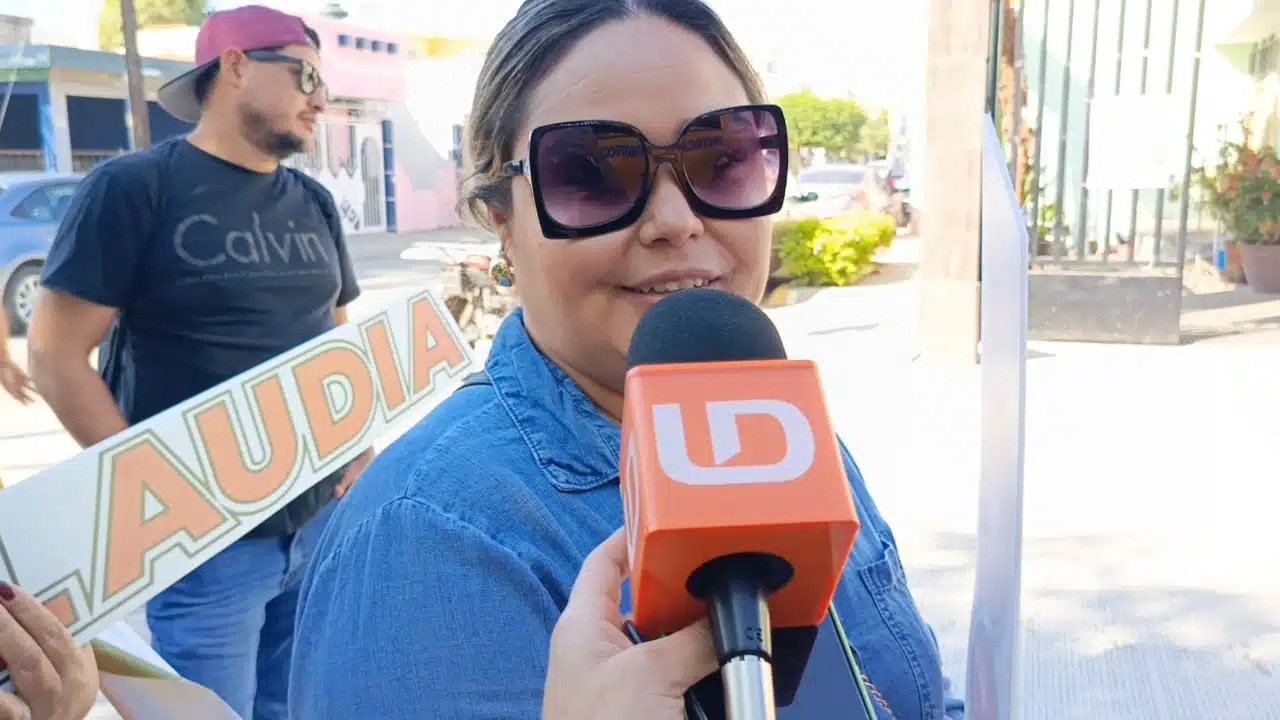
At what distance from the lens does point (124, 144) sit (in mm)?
25281

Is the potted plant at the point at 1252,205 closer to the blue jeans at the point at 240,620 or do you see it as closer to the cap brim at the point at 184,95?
the cap brim at the point at 184,95

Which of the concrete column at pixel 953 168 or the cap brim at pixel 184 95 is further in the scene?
the concrete column at pixel 953 168

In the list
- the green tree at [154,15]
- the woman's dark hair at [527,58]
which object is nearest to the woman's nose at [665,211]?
the woman's dark hair at [527,58]

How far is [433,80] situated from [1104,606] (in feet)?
101

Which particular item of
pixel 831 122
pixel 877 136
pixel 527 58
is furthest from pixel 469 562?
pixel 877 136

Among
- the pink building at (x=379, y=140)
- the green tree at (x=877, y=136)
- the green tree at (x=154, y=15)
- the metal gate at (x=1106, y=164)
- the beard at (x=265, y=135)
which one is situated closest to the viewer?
the beard at (x=265, y=135)

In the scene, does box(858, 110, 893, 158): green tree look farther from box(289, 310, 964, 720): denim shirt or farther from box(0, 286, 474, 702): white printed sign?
box(289, 310, 964, 720): denim shirt

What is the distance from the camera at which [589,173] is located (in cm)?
125

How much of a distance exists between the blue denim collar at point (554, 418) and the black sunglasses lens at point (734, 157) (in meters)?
0.28

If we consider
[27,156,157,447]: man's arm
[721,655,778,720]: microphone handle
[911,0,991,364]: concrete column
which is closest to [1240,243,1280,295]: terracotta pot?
[911,0,991,364]: concrete column

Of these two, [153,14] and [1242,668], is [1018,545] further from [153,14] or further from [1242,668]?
[153,14]

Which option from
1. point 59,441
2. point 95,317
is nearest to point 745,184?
point 95,317

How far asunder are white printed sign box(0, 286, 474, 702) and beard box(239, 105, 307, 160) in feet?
1.87

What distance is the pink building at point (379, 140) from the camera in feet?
94.7
